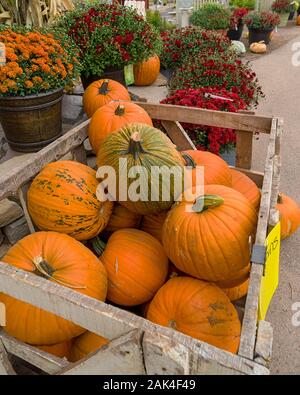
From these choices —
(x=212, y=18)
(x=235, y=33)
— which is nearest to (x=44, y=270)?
(x=212, y=18)

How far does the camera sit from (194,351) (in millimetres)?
841

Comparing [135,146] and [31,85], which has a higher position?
[31,85]

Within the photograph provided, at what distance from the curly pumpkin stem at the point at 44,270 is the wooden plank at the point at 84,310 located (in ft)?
0.61

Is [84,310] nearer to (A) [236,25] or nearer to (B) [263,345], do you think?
(B) [263,345]

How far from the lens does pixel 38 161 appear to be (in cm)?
182

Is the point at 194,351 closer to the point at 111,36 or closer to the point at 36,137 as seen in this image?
the point at 36,137

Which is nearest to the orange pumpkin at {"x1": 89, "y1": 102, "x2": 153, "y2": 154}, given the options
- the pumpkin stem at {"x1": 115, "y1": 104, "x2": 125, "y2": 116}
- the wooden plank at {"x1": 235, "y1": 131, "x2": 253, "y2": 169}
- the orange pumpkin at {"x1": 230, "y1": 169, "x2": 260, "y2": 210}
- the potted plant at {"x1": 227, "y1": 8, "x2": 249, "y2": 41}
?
the pumpkin stem at {"x1": 115, "y1": 104, "x2": 125, "y2": 116}

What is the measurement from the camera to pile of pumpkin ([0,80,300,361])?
137 cm

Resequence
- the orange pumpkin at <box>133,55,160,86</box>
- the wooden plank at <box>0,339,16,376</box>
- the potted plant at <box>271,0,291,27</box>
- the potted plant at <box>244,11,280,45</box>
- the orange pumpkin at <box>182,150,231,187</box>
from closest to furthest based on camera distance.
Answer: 1. the wooden plank at <box>0,339,16,376</box>
2. the orange pumpkin at <box>182,150,231,187</box>
3. the orange pumpkin at <box>133,55,160,86</box>
4. the potted plant at <box>244,11,280,45</box>
5. the potted plant at <box>271,0,291,27</box>

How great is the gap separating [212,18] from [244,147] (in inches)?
318

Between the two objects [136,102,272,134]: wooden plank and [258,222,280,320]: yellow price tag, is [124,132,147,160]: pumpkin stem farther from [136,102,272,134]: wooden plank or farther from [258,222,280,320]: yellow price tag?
[136,102,272,134]: wooden plank

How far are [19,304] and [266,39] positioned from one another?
34.5 feet

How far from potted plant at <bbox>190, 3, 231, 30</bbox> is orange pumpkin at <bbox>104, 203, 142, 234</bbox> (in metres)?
8.66

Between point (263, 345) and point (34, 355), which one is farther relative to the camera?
point (34, 355)
